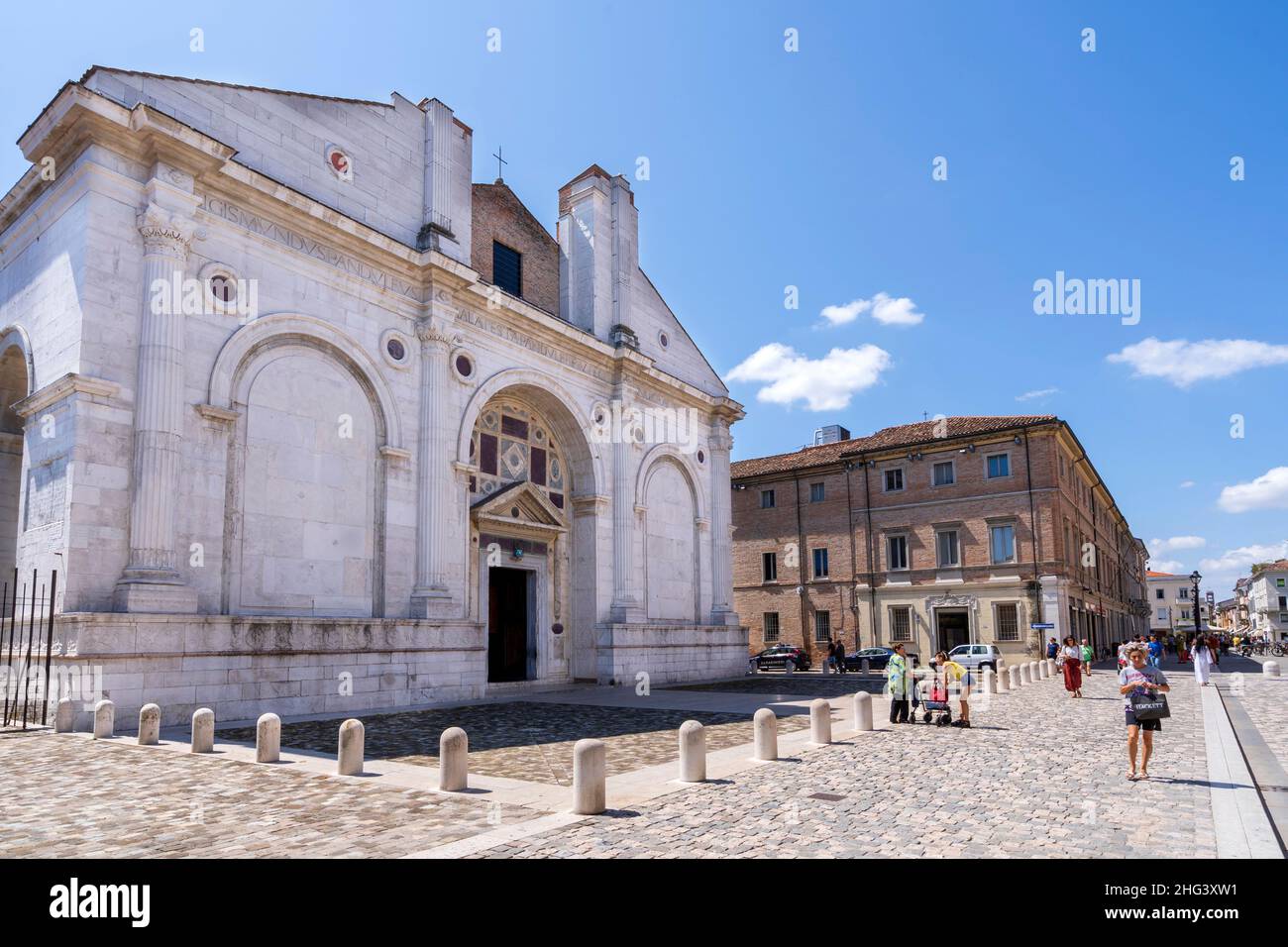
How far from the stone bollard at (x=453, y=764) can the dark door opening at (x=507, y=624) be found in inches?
582

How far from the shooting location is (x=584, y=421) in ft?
85.0

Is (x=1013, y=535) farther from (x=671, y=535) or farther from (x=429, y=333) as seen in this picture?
(x=429, y=333)

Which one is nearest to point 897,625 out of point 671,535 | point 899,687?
point 671,535

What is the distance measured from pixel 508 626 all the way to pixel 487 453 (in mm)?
4982

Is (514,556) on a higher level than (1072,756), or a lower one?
higher

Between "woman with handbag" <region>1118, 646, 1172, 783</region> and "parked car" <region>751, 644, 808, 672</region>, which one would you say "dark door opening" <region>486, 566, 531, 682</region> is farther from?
"woman with handbag" <region>1118, 646, 1172, 783</region>

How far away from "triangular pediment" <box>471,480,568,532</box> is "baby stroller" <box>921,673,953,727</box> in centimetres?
1200

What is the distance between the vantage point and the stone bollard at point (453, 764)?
28.3 ft

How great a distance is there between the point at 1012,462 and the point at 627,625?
2424cm

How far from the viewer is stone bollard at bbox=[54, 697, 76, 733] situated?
13055 mm

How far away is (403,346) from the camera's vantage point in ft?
65.8

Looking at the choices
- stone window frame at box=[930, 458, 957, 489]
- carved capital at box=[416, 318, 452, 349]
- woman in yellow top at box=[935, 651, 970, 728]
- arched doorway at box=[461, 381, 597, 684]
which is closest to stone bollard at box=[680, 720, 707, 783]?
woman in yellow top at box=[935, 651, 970, 728]
